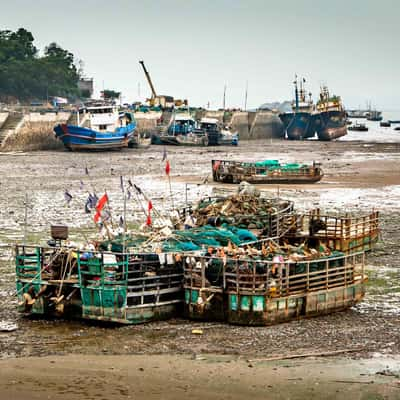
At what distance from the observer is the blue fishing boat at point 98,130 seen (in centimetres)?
6525

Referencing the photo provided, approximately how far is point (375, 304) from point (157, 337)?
16.6 feet

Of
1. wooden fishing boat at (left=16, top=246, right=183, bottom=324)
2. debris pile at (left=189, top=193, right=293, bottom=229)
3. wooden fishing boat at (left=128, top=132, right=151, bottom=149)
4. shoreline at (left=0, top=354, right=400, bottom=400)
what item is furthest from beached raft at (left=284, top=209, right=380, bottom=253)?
wooden fishing boat at (left=128, top=132, right=151, bottom=149)

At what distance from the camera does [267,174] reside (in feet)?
143

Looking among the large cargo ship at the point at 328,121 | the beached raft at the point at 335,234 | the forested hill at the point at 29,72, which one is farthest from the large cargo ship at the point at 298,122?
the beached raft at the point at 335,234

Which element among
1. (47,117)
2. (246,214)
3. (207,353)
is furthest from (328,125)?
(207,353)

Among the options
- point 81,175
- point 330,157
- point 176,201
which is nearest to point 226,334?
point 176,201

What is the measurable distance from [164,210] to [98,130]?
37.1 meters

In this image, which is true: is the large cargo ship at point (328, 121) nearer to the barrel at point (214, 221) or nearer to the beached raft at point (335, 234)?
the beached raft at point (335, 234)

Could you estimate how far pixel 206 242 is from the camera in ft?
62.4

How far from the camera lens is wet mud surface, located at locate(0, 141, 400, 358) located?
15703 millimetres

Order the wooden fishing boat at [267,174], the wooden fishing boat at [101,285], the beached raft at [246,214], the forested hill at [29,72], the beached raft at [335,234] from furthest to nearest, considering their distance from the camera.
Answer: the forested hill at [29,72] < the wooden fishing boat at [267,174] < the beached raft at [335,234] < the beached raft at [246,214] < the wooden fishing boat at [101,285]

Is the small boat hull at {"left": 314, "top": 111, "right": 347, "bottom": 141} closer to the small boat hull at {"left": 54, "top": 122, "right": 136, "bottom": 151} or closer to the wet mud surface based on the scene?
the wet mud surface

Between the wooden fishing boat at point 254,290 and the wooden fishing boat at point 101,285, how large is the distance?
451mm

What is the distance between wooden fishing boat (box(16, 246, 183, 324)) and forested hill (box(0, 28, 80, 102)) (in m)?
89.1
